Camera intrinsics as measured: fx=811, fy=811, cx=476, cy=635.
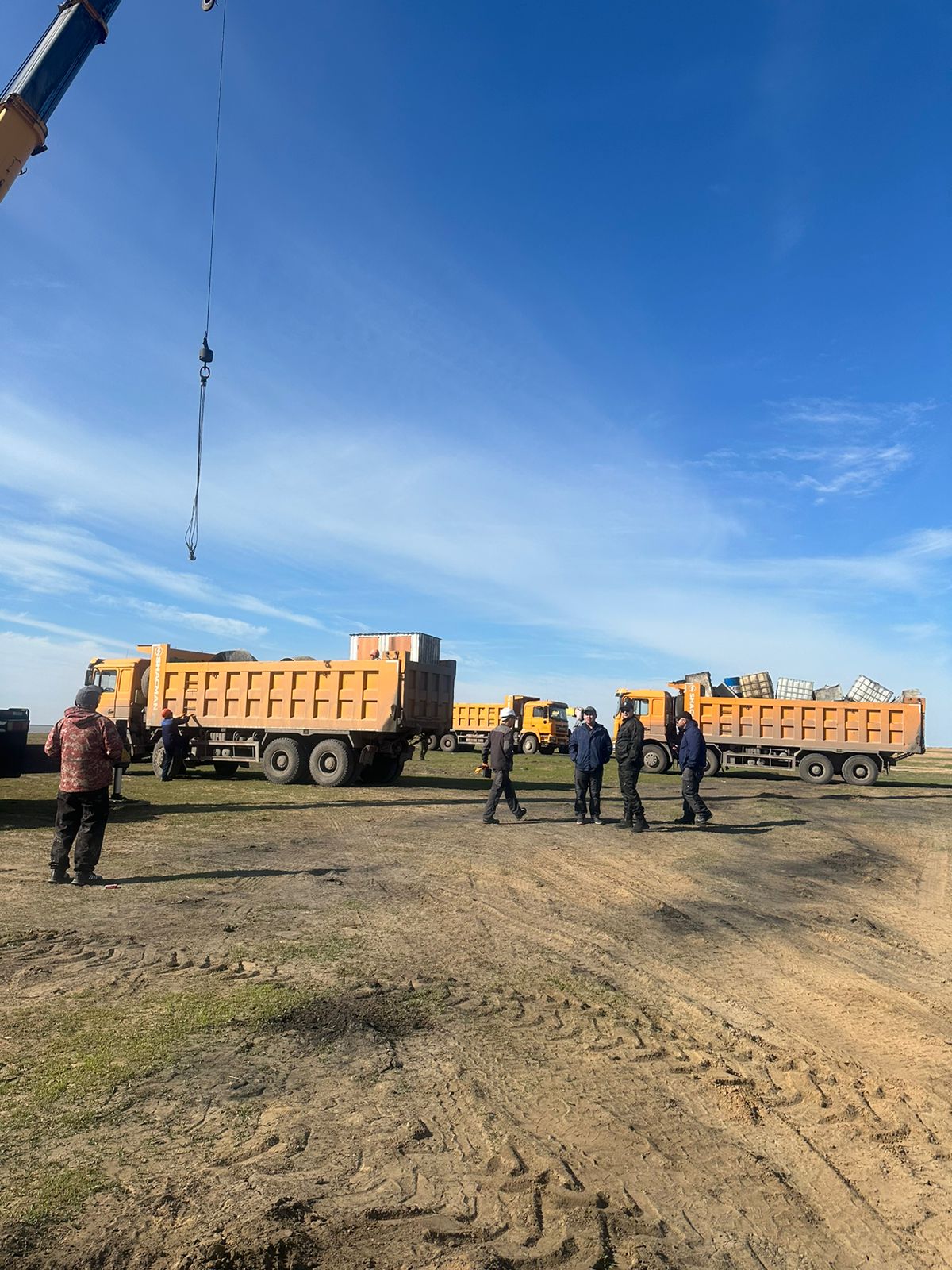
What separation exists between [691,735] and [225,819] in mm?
6875

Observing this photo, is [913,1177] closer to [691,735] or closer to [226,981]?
[226,981]

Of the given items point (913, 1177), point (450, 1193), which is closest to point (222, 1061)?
point (450, 1193)

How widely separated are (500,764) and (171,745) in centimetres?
856

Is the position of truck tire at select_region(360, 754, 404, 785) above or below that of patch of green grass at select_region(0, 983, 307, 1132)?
above

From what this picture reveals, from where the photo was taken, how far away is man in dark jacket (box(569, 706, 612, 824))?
1182 centimetres

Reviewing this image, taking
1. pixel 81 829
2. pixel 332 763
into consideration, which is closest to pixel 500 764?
pixel 332 763

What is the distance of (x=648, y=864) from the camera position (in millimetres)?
9023

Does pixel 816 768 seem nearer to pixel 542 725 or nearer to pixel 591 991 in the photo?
pixel 542 725

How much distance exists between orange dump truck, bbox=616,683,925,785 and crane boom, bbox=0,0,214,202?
18678 millimetres

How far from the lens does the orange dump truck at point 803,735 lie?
22.6 metres

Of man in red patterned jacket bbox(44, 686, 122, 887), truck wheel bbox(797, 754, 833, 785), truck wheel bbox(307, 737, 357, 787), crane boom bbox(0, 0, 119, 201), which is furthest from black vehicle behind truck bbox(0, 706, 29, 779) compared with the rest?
truck wheel bbox(797, 754, 833, 785)

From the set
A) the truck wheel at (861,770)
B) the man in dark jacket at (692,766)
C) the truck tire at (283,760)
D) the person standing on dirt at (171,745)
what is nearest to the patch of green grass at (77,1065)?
the man in dark jacket at (692,766)

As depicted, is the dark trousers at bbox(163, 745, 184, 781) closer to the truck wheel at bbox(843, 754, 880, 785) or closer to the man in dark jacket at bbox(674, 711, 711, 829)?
the man in dark jacket at bbox(674, 711, 711, 829)

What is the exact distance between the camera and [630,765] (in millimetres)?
11539
